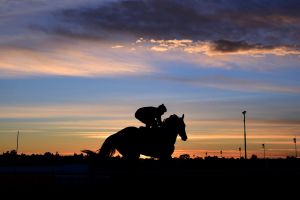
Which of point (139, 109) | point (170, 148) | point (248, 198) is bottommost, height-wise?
point (248, 198)

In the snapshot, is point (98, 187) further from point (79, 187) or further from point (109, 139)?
point (109, 139)

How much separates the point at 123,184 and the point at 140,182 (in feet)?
1.81

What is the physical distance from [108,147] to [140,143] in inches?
49.3

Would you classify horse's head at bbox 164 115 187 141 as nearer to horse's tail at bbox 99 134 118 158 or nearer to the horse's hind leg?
the horse's hind leg

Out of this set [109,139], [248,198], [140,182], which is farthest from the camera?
[109,139]

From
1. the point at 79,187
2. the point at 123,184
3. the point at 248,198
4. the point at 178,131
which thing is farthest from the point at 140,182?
the point at 178,131

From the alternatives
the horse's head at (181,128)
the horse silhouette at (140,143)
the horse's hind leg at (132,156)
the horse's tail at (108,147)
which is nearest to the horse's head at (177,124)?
the horse's head at (181,128)

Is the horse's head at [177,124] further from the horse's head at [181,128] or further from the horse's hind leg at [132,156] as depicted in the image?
the horse's hind leg at [132,156]

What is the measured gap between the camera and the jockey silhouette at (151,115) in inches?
659

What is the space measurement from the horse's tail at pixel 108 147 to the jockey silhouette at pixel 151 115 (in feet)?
4.20

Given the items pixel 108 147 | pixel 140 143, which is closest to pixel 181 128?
pixel 140 143

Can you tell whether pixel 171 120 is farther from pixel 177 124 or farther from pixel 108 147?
pixel 108 147

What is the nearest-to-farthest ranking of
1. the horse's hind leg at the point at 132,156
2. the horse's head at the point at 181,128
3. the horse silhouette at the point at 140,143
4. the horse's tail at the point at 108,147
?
the horse silhouette at the point at 140,143, the horse's hind leg at the point at 132,156, the horse's tail at the point at 108,147, the horse's head at the point at 181,128

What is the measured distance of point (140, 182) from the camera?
43.9 feet
